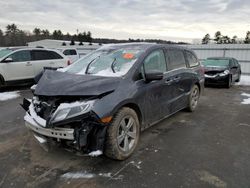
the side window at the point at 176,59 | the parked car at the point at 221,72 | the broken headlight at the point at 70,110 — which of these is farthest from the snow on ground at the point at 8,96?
the parked car at the point at 221,72

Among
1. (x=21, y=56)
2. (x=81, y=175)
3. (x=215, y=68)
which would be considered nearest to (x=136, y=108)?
(x=81, y=175)

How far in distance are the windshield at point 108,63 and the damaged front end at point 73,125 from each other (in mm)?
850

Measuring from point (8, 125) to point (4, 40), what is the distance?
58.6 m

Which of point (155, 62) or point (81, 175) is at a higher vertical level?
point (155, 62)

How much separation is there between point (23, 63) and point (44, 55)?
103cm

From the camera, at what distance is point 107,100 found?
2.80 meters

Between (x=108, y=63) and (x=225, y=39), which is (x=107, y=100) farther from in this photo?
(x=225, y=39)

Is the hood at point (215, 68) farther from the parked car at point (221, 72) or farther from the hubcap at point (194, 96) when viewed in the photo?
the hubcap at point (194, 96)

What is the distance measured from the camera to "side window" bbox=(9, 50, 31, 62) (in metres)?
8.61

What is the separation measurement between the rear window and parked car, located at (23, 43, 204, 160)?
19.0ft

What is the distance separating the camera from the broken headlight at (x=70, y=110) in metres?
2.62

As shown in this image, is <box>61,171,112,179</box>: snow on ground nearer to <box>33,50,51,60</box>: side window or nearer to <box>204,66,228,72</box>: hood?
<box>33,50,51,60</box>: side window

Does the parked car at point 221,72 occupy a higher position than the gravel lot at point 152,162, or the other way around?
the parked car at point 221,72

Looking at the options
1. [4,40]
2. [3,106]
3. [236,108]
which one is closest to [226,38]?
[236,108]
